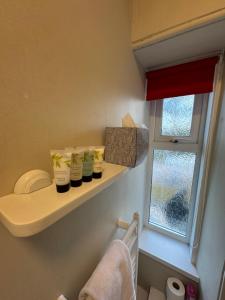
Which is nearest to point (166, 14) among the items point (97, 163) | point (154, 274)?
point (97, 163)

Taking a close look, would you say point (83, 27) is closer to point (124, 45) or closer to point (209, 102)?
point (124, 45)

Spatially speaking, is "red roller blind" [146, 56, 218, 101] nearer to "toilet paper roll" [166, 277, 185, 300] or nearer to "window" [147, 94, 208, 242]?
"window" [147, 94, 208, 242]

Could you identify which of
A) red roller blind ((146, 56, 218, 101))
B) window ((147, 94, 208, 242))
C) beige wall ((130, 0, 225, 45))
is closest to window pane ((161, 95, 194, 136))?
window ((147, 94, 208, 242))

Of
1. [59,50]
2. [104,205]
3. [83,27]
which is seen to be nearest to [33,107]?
[59,50]

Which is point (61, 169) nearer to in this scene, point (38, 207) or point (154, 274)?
point (38, 207)

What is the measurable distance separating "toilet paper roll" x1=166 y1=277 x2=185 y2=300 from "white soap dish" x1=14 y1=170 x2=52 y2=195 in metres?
1.23

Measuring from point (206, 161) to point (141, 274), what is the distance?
1.11 m

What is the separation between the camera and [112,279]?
1.70 feet

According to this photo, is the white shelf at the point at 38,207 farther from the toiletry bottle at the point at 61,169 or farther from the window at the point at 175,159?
the window at the point at 175,159

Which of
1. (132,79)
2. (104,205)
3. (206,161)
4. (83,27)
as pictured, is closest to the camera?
(83,27)

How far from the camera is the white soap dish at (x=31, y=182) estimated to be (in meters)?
0.32

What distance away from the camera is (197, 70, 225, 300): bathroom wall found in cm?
73

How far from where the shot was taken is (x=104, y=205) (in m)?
0.66

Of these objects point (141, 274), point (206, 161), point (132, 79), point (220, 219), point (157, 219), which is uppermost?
point (132, 79)
